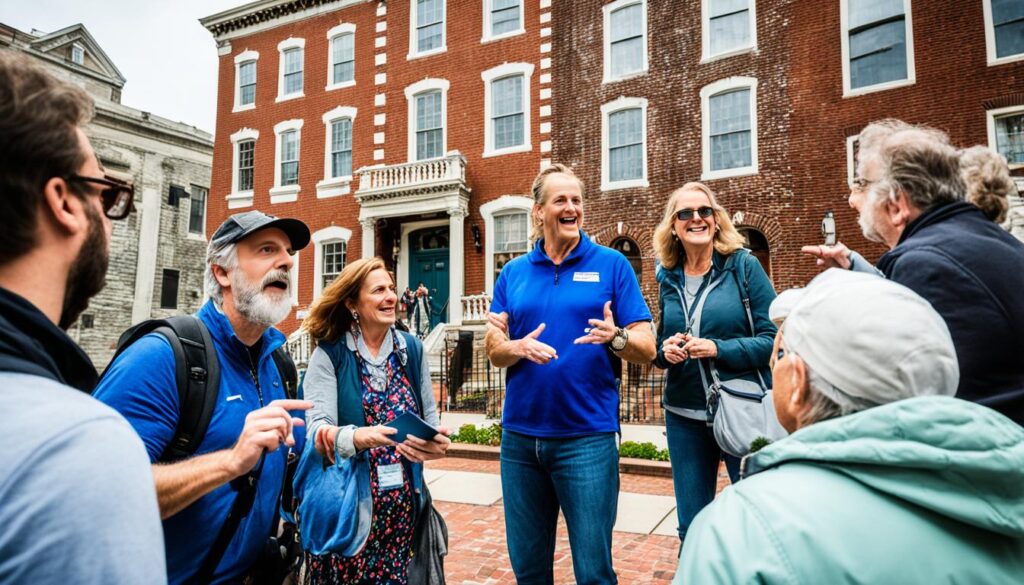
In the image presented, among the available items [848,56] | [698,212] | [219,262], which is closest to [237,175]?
[848,56]

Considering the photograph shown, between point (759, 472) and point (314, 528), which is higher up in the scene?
point (759, 472)

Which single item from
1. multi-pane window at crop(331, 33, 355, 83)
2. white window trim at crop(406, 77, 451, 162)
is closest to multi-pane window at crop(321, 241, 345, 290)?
white window trim at crop(406, 77, 451, 162)

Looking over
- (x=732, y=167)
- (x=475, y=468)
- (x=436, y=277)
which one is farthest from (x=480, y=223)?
(x=475, y=468)

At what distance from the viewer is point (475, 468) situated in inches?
303

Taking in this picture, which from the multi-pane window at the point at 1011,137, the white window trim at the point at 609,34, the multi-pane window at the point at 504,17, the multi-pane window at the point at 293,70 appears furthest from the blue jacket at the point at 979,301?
the multi-pane window at the point at 293,70

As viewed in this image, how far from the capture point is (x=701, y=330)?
3.30 m

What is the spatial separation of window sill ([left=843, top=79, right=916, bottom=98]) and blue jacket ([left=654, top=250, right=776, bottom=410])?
1281 cm

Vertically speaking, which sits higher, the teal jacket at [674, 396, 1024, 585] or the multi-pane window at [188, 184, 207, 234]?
the multi-pane window at [188, 184, 207, 234]

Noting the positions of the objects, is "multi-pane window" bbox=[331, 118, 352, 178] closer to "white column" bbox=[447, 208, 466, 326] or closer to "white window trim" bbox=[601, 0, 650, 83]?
"white column" bbox=[447, 208, 466, 326]

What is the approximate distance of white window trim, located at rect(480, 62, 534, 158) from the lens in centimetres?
1695

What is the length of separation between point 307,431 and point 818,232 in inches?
549

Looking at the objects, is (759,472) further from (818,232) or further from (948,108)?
(948,108)

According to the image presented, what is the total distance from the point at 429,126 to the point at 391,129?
4.57 ft

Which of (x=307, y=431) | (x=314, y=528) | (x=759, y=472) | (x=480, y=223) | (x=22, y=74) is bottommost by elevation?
(x=314, y=528)
